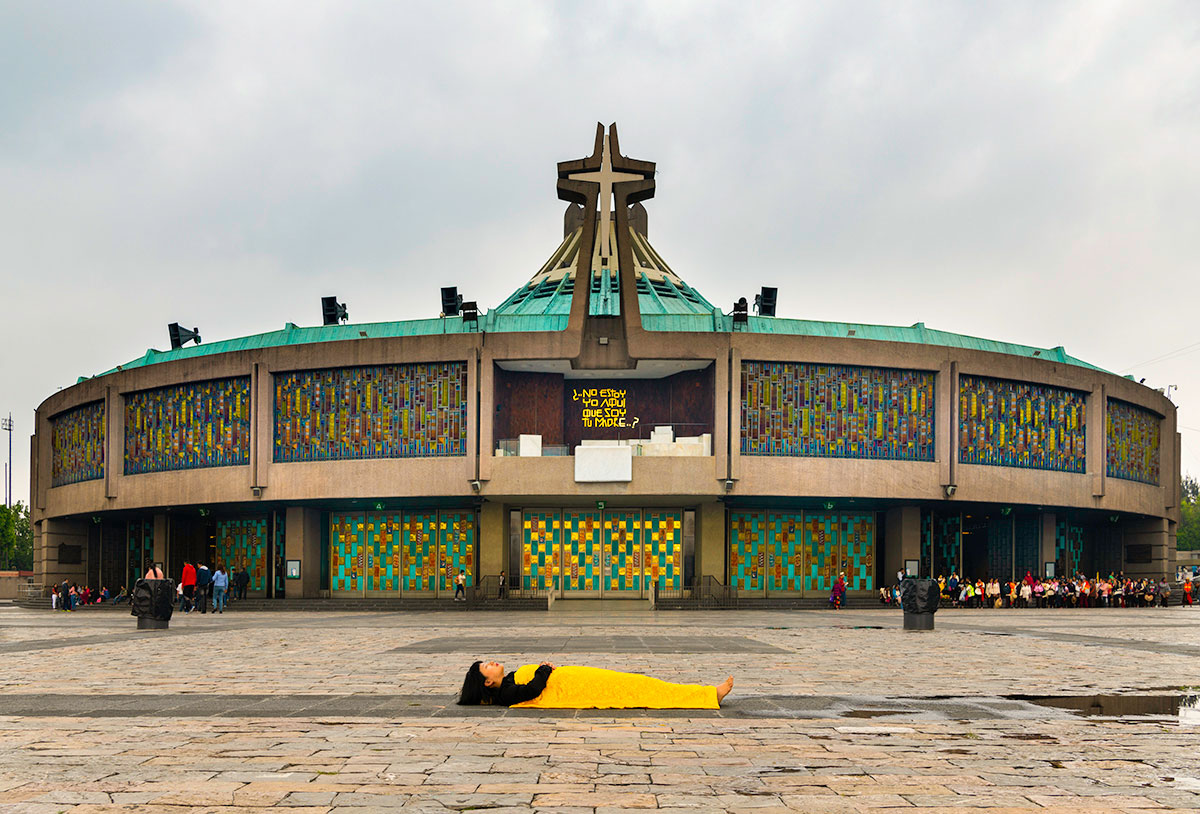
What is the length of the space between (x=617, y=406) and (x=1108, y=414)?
21.2 metres

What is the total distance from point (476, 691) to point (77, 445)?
Answer: 4815 cm

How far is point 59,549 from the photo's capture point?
2227 inches

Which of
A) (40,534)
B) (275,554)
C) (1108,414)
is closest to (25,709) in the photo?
(275,554)

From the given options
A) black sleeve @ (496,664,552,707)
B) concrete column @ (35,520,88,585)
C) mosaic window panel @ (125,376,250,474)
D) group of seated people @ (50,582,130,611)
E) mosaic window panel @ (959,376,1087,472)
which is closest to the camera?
black sleeve @ (496,664,552,707)

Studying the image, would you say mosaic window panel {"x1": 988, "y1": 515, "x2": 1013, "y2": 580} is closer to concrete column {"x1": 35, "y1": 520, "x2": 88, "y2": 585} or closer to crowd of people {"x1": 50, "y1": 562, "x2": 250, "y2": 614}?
crowd of people {"x1": 50, "y1": 562, "x2": 250, "y2": 614}

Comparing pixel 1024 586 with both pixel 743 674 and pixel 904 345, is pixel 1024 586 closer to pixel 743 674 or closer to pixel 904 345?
pixel 904 345

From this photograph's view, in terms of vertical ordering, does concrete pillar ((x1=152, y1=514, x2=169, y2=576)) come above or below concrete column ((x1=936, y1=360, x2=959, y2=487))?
below

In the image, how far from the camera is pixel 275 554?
163 ft

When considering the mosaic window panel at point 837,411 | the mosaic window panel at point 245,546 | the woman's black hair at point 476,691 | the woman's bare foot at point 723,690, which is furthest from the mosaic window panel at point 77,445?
the woman's bare foot at point 723,690

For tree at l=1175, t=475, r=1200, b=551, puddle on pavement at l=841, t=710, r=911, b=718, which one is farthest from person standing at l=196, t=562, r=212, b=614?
tree at l=1175, t=475, r=1200, b=551

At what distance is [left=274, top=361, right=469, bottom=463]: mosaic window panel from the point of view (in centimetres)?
4456

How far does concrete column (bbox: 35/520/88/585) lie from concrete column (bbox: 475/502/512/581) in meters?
23.7

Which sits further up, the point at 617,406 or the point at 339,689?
the point at 617,406

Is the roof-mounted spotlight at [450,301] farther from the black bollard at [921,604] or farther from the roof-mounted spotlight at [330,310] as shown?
the black bollard at [921,604]
